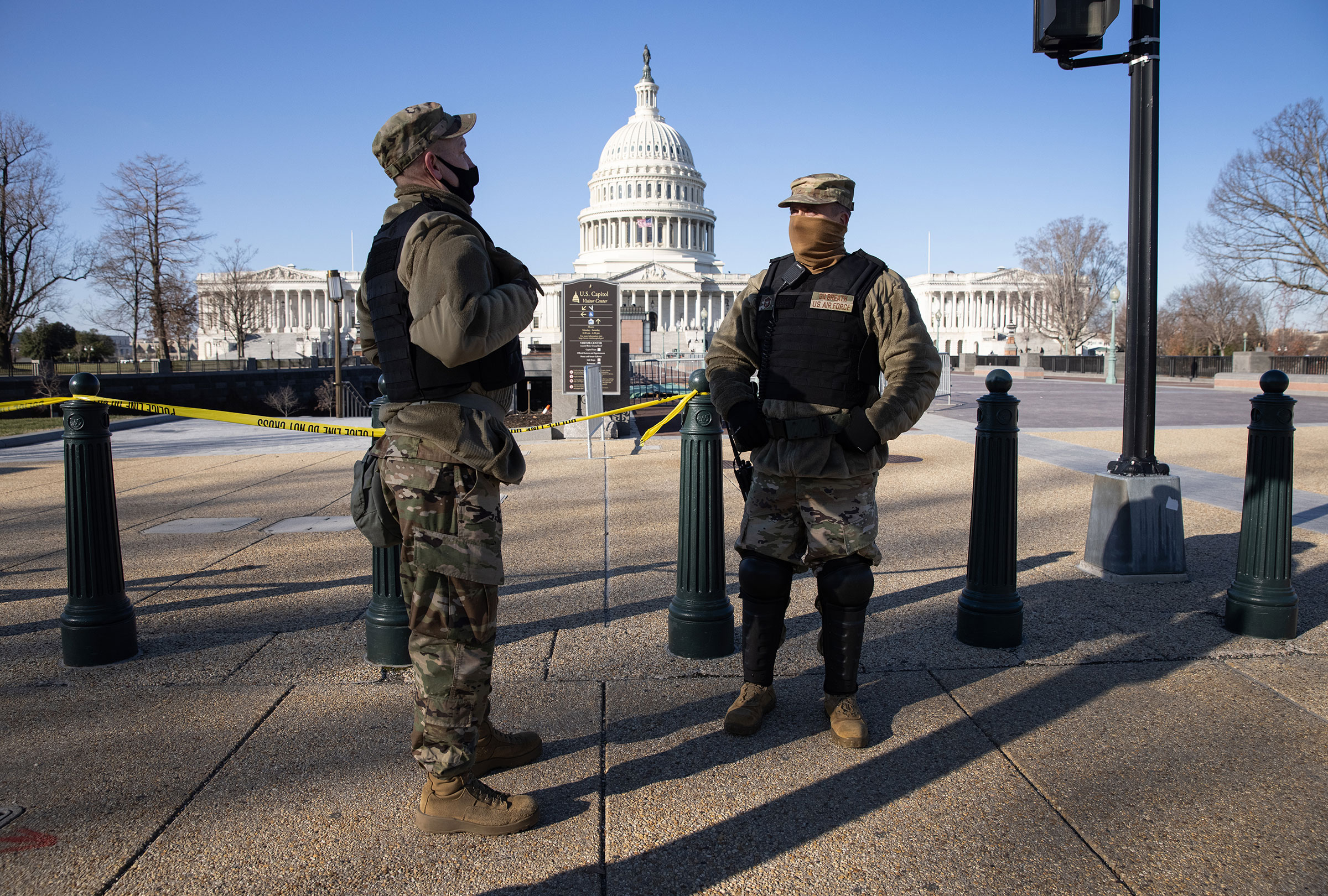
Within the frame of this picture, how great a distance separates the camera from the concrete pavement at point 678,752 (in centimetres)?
240

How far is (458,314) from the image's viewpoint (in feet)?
7.77

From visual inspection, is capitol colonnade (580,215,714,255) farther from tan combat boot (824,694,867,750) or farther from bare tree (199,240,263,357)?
tan combat boot (824,694,867,750)

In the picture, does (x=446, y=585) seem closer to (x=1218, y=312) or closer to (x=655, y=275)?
(x=1218, y=312)

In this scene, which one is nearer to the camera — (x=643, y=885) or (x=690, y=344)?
(x=643, y=885)

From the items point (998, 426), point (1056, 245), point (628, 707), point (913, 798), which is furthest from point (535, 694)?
point (1056, 245)

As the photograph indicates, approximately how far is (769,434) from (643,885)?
155 centimetres

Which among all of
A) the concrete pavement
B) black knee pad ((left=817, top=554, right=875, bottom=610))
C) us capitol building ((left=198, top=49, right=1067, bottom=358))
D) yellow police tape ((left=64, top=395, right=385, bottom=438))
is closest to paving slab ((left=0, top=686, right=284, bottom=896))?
the concrete pavement

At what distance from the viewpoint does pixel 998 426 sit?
3982 millimetres

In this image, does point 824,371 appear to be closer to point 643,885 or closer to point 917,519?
point 643,885

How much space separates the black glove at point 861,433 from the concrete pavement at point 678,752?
1.06 metres

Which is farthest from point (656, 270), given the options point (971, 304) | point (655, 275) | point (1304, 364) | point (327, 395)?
point (327, 395)

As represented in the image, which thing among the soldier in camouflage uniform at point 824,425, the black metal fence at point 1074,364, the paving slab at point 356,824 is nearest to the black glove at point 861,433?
the soldier in camouflage uniform at point 824,425

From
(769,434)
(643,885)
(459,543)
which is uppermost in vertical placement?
(769,434)

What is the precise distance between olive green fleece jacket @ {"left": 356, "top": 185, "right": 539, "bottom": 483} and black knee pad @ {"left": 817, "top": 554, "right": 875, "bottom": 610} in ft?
4.21
